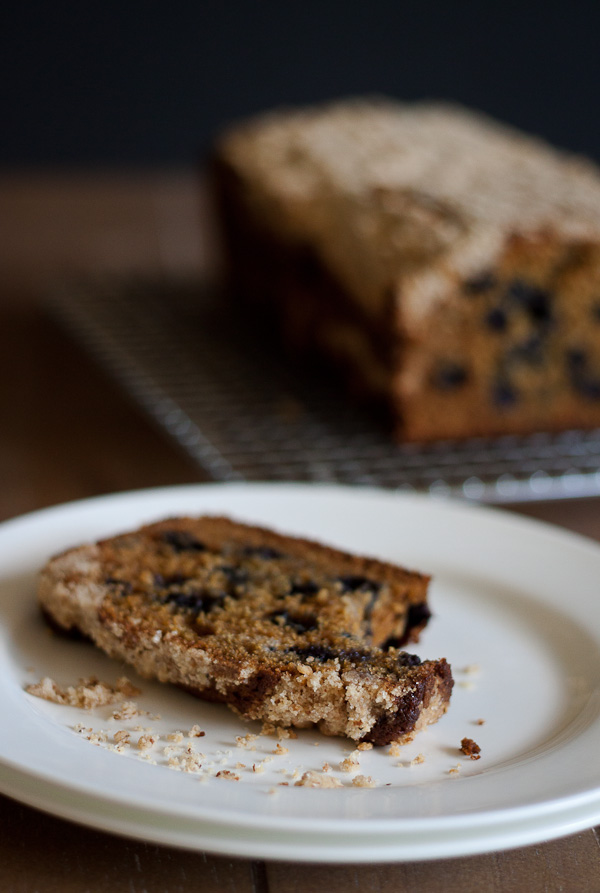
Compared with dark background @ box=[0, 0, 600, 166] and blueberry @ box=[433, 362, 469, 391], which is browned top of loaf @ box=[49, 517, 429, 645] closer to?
blueberry @ box=[433, 362, 469, 391]

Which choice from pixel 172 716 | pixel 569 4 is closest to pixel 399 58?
pixel 569 4

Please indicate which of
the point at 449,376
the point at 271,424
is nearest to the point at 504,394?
the point at 449,376

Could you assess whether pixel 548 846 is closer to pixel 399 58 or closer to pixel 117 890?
pixel 117 890

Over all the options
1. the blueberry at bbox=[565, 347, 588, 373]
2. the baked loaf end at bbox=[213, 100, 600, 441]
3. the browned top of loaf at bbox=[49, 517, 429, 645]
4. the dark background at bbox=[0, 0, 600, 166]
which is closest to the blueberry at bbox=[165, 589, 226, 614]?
the browned top of loaf at bbox=[49, 517, 429, 645]

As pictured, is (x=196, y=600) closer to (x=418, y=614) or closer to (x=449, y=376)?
(x=418, y=614)

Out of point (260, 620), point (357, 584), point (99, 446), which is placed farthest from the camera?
point (99, 446)

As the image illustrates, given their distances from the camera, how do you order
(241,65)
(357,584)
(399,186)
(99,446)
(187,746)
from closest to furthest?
(187,746)
(357,584)
(99,446)
(399,186)
(241,65)
